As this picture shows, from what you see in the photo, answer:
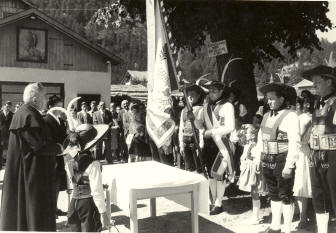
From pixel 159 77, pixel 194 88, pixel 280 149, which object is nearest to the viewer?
pixel 280 149

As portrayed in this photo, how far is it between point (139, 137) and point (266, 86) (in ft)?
15.1

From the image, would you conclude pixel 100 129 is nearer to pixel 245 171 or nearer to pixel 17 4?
pixel 245 171

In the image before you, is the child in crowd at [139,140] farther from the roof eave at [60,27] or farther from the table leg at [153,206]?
the roof eave at [60,27]

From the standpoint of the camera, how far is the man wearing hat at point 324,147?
13.6 feet

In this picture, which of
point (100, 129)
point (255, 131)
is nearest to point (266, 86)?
point (255, 131)

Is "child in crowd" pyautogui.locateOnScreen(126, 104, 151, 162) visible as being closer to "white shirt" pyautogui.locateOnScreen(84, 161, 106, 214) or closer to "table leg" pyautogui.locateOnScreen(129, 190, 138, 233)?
"table leg" pyautogui.locateOnScreen(129, 190, 138, 233)

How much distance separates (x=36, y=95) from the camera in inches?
163

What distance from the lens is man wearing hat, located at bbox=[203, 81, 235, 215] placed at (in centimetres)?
567

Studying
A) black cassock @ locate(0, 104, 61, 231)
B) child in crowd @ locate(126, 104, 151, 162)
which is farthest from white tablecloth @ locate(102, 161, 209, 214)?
child in crowd @ locate(126, 104, 151, 162)

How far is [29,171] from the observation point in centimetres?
417

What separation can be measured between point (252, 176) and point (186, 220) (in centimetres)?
102

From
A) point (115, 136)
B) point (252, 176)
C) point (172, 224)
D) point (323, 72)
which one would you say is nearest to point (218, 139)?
point (252, 176)

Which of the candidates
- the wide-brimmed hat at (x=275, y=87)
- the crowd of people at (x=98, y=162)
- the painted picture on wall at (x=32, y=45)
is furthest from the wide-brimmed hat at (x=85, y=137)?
the painted picture on wall at (x=32, y=45)

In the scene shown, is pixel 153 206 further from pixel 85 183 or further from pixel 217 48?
pixel 217 48
